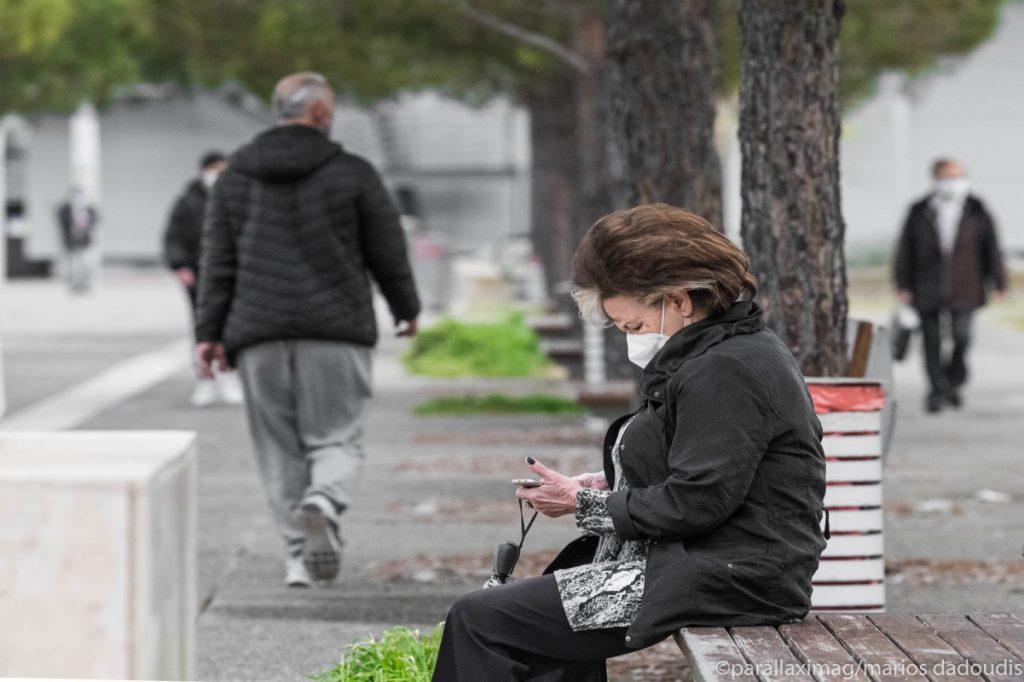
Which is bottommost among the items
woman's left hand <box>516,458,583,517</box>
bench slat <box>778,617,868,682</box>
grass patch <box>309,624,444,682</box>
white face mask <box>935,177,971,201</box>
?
grass patch <box>309,624,444,682</box>

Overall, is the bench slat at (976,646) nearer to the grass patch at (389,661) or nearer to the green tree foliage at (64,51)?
the grass patch at (389,661)

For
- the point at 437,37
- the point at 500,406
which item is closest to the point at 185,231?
the point at 500,406

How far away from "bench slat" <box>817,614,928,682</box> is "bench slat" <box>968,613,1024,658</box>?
0.77 ft

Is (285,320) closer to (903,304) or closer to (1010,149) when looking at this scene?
(903,304)

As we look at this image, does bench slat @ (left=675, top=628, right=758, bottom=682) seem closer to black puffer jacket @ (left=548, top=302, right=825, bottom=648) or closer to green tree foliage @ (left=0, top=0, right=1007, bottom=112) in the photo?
black puffer jacket @ (left=548, top=302, right=825, bottom=648)

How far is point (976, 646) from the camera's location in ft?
13.0

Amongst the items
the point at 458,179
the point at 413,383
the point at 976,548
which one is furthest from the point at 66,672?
the point at 458,179

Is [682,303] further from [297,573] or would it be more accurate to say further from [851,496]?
[297,573]

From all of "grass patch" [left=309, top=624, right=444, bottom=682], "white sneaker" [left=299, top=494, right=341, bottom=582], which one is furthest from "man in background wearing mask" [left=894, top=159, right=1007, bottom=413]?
"grass patch" [left=309, top=624, right=444, bottom=682]

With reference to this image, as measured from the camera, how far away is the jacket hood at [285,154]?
686cm

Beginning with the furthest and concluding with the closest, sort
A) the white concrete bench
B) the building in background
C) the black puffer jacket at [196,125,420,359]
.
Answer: the building in background, the black puffer jacket at [196,125,420,359], the white concrete bench

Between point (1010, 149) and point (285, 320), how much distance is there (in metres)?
Result: 33.8

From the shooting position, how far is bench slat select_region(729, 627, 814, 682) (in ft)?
12.0

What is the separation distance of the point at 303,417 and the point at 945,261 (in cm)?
782
